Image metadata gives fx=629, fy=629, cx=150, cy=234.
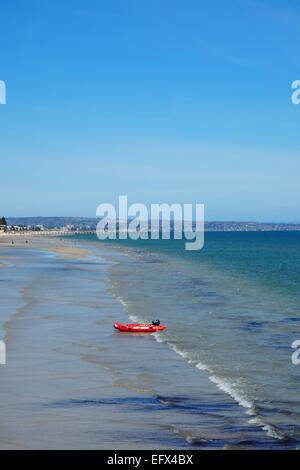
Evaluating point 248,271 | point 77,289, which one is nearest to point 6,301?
point 77,289

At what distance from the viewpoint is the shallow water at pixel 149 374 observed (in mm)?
16906

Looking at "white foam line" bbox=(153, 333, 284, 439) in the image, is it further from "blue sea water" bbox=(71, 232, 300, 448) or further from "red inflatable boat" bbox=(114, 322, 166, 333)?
"red inflatable boat" bbox=(114, 322, 166, 333)

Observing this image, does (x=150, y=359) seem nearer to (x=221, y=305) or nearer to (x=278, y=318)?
(x=278, y=318)

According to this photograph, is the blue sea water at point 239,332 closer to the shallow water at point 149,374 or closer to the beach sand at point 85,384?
the shallow water at point 149,374

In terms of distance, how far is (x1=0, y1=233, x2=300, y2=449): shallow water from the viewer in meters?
16.9

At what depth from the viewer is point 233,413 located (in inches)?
744

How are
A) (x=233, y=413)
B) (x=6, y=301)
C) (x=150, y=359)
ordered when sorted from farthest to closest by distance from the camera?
(x=6, y=301), (x=150, y=359), (x=233, y=413)

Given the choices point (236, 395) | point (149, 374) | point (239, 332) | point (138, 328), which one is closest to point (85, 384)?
point (149, 374)

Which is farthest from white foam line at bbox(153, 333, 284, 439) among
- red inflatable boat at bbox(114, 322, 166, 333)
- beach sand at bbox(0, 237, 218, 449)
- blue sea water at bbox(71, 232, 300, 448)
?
red inflatable boat at bbox(114, 322, 166, 333)

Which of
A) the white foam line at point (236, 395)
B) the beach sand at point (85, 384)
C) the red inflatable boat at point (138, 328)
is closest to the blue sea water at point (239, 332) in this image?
the white foam line at point (236, 395)

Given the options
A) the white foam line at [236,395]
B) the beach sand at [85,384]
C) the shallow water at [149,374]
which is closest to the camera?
the beach sand at [85,384]

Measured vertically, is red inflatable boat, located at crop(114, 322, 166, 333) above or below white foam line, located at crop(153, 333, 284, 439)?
above

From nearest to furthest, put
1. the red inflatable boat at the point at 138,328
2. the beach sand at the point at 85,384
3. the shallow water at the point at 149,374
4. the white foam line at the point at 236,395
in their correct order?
the beach sand at the point at 85,384
the shallow water at the point at 149,374
the white foam line at the point at 236,395
the red inflatable boat at the point at 138,328
